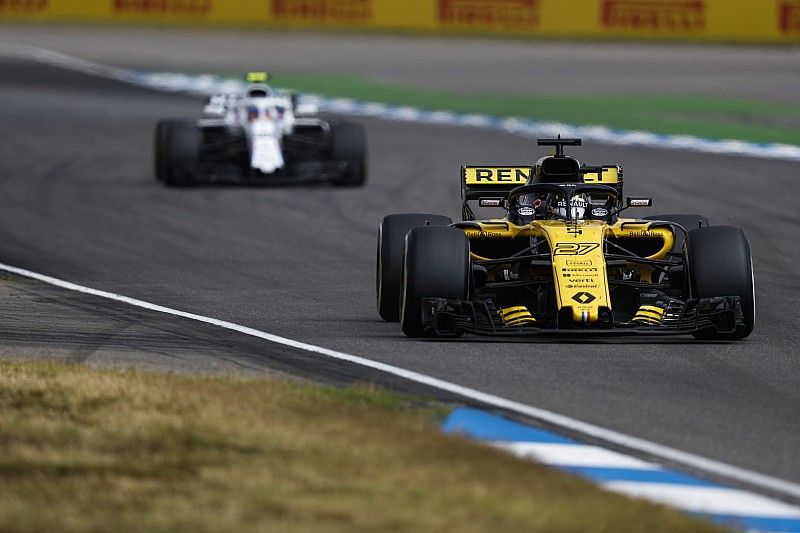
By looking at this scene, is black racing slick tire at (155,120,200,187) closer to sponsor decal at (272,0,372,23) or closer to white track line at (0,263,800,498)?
white track line at (0,263,800,498)

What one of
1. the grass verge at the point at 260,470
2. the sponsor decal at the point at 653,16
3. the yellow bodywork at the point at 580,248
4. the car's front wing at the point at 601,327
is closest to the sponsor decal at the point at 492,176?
the yellow bodywork at the point at 580,248

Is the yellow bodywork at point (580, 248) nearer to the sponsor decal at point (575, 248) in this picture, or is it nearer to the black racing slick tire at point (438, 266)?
the sponsor decal at point (575, 248)

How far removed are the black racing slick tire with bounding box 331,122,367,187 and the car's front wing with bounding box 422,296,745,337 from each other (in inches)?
487

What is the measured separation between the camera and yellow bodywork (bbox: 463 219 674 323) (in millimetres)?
11930

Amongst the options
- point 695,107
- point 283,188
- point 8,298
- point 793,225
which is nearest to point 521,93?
point 695,107

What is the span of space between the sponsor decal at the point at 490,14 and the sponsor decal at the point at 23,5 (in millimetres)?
11312

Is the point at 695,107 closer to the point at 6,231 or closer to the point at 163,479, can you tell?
the point at 6,231

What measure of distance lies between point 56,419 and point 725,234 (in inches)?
204

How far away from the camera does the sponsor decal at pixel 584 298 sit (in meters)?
11.9

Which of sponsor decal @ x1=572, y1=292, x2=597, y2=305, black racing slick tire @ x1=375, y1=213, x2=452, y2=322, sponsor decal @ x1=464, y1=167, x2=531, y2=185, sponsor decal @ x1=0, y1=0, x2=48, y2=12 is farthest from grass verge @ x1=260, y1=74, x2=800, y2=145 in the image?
sponsor decal @ x1=572, y1=292, x2=597, y2=305

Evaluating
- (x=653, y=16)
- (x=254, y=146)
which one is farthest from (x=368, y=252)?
(x=653, y=16)

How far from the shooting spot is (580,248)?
12.2m

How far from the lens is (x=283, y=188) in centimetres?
2433

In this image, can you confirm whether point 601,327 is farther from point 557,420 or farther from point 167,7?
point 167,7
